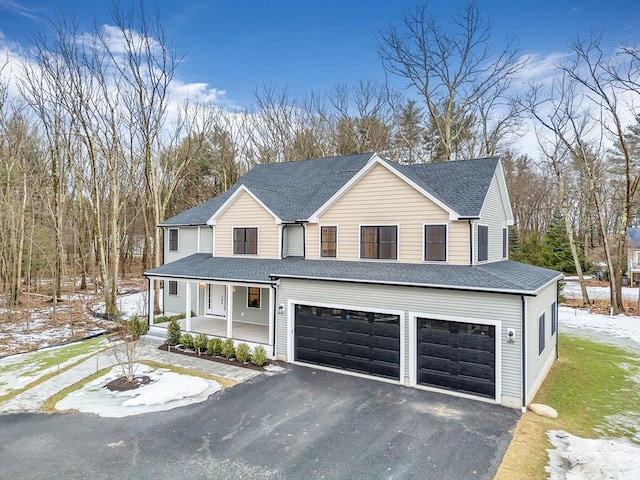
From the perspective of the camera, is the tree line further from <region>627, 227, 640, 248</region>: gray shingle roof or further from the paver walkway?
the paver walkway

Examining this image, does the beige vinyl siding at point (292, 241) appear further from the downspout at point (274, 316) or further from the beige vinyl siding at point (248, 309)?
the downspout at point (274, 316)

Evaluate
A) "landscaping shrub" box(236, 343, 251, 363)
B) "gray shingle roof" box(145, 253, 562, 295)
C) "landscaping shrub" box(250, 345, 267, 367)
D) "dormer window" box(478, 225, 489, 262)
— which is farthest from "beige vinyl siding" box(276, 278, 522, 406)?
"dormer window" box(478, 225, 489, 262)

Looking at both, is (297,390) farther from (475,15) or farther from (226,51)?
Answer: (475,15)

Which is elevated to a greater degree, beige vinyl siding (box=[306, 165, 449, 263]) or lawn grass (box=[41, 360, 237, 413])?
beige vinyl siding (box=[306, 165, 449, 263])

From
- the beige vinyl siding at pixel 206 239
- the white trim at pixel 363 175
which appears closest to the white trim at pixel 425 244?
the white trim at pixel 363 175

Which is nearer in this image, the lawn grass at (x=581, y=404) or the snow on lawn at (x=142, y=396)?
the lawn grass at (x=581, y=404)

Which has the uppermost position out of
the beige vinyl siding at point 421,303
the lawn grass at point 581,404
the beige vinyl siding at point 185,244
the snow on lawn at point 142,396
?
the beige vinyl siding at point 185,244

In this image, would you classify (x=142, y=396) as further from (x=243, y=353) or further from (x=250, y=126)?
(x=250, y=126)
